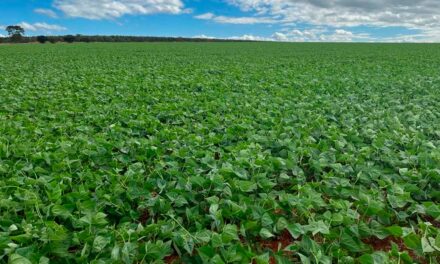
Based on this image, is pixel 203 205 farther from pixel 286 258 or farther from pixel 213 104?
pixel 213 104

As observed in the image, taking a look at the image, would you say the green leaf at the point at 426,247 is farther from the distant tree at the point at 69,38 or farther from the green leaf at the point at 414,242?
the distant tree at the point at 69,38

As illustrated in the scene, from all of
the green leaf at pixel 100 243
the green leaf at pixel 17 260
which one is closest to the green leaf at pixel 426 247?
the green leaf at pixel 100 243

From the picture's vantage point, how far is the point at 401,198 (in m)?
3.31

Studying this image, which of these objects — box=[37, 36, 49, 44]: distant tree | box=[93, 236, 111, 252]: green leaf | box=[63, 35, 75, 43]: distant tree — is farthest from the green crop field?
box=[63, 35, 75, 43]: distant tree

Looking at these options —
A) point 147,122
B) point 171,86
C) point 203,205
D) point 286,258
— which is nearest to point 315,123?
point 147,122

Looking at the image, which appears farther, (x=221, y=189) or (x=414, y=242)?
(x=221, y=189)

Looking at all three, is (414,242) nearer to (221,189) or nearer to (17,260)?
(221,189)

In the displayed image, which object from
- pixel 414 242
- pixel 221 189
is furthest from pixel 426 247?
pixel 221 189

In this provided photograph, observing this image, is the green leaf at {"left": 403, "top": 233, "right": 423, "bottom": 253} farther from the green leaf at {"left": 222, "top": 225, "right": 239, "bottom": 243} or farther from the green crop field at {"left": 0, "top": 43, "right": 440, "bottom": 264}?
the green leaf at {"left": 222, "top": 225, "right": 239, "bottom": 243}

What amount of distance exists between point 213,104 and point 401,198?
5146 mm

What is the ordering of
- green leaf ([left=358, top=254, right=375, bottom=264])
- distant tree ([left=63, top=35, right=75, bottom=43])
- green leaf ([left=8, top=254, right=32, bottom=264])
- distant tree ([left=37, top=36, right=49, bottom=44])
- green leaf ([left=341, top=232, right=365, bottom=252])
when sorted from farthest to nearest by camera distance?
distant tree ([left=63, top=35, right=75, bottom=43]) < distant tree ([left=37, top=36, right=49, bottom=44]) < green leaf ([left=341, top=232, right=365, bottom=252]) < green leaf ([left=358, top=254, right=375, bottom=264]) < green leaf ([left=8, top=254, right=32, bottom=264])

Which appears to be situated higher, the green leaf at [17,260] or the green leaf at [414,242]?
the green leaf at [17,260]

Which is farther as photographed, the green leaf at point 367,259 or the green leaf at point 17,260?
the green leaf at point 367,259

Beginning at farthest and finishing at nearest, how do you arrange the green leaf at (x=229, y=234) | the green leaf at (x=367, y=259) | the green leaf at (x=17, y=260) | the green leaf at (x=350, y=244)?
1. the green leaf at (x=350, y=244)
2. the green leaf at (x=229, y=234)
3. the green leaf at (x=367, y=259)
4. the green leaf at (x=17, y=260)
